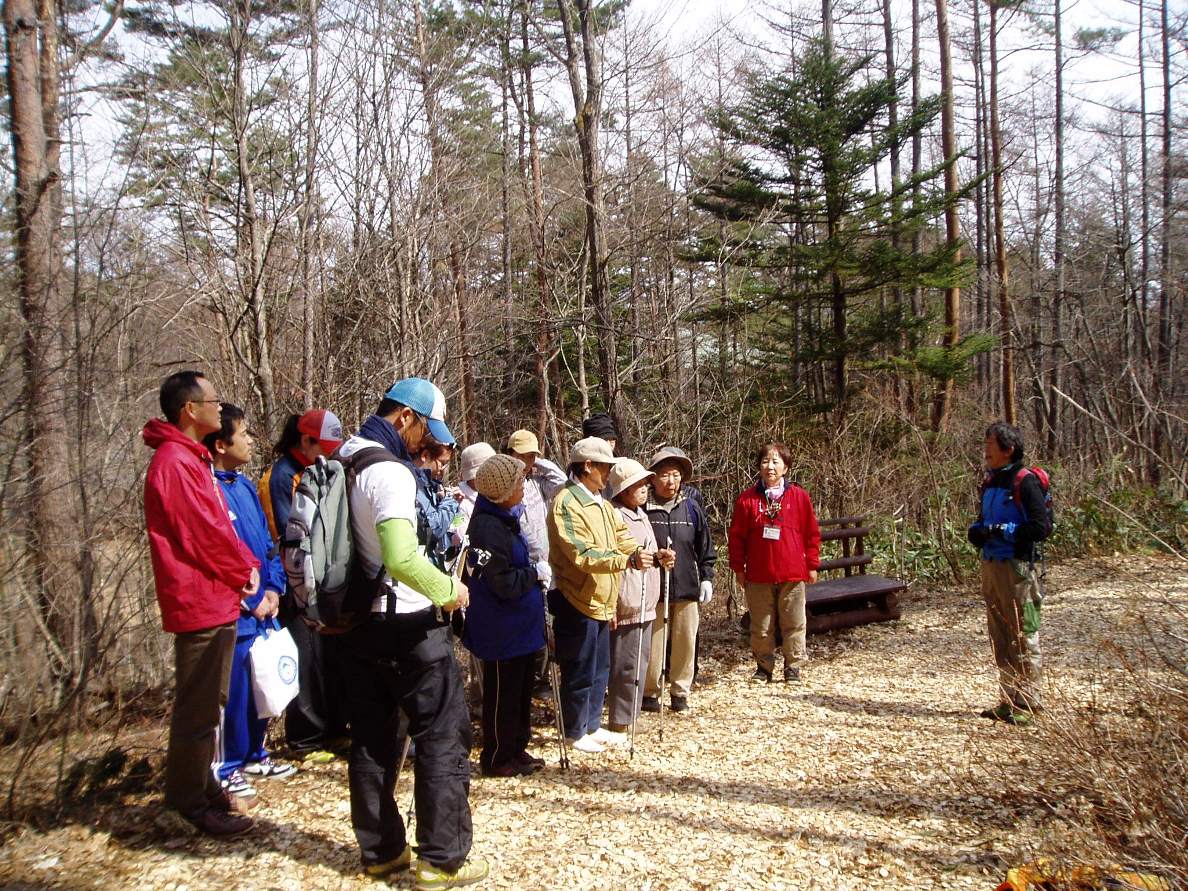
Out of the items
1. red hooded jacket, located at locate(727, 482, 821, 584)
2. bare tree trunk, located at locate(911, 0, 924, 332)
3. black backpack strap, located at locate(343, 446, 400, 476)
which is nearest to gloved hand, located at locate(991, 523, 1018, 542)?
red hooded jacket, located at locate(727, 482, 821, 584)

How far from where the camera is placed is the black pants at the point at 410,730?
323 centimetres

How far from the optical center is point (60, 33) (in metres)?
6.34

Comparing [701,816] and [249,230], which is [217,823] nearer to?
[701,816]

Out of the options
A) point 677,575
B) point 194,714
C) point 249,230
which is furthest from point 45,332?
point 677,575

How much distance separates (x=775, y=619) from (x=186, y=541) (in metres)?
4.57

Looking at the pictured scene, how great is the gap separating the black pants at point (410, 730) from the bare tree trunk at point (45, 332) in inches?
56.4

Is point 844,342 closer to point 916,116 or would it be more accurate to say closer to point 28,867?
point 916,116

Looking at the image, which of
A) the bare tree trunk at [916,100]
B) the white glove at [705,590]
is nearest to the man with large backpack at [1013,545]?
the white glove at [705,590]

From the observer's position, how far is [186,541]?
138 inches

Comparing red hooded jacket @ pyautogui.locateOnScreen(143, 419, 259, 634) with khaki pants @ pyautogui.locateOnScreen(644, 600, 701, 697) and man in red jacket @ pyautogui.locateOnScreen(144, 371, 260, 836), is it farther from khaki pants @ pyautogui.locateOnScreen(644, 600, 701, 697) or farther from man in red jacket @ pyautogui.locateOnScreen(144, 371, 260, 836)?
khaki pants @ pyautogui.locateOnScreen(644, 600, 701, 697)

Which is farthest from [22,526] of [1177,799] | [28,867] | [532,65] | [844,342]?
[532,65]

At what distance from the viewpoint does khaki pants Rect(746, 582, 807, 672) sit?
6.54 metres

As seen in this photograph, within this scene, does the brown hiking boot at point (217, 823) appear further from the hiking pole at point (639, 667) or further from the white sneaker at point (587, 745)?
the hiking pole at point (639, 667)

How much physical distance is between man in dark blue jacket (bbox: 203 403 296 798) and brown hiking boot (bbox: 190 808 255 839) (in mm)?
303
